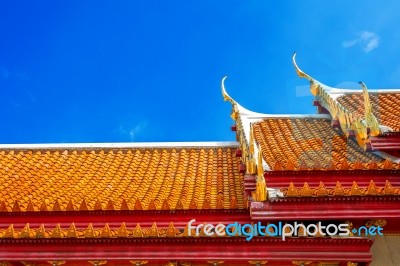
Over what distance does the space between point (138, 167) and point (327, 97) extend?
537 centimetres

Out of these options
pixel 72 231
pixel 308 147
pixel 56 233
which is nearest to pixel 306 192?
pixel 308 147

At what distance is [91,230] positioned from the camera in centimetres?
834

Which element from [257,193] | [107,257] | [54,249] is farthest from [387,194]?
[54,249]

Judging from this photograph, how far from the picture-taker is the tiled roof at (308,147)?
30.6 ft

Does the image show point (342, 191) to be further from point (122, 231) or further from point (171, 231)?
point (122, 231)

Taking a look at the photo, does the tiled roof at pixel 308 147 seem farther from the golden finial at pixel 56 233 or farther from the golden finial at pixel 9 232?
the golden finial at pixel 9 232

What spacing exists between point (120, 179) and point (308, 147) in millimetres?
4279

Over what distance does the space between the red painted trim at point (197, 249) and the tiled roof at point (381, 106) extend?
3280 mm

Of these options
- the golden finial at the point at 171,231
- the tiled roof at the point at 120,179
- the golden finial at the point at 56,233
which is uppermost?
the tiled roof at the point at 120,179

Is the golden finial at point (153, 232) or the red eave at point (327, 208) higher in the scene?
the red eave at point (327, 208)

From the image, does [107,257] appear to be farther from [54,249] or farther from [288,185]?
[288,185]

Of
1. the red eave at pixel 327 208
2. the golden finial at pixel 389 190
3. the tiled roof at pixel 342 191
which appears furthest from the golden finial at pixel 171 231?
the golden finial at pixel 389 190

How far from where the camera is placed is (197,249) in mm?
8281

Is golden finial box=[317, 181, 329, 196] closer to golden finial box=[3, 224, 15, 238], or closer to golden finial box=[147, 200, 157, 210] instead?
golden finial box=[147, 200, 157, 210]
